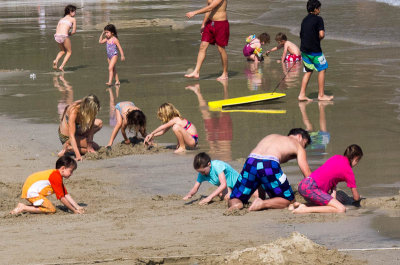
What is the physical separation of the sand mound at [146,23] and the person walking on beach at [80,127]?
623 inches

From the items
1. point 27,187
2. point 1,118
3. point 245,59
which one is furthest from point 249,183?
point 245,59

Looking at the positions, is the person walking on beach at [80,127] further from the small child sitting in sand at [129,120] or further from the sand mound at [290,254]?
the sand mound at [290,254]

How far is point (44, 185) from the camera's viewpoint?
7.27 m

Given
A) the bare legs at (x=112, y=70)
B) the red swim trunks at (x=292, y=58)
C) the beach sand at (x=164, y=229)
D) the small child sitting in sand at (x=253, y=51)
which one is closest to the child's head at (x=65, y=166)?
the beach sand at (x=164, y=229)

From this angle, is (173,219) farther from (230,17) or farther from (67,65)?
(230,17)

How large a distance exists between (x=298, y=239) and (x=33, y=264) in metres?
1.96

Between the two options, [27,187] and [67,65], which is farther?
[67,65]

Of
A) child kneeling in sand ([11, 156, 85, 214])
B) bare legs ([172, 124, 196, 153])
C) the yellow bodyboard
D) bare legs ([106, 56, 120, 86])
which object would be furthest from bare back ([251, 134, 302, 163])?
bare legs ([106, 56, 120, 86])

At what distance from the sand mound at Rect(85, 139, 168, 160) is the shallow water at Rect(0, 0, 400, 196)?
583 millimetres

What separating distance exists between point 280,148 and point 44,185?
2.35 m

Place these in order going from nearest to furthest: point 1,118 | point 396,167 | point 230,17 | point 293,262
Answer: point 293,262 → point 396,167 → point 1,118 → point 230,17

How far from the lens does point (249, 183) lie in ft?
23.5

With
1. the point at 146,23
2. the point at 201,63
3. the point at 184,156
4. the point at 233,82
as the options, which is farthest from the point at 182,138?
the point at 146,23

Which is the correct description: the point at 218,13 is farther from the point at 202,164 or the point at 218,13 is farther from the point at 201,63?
the point at 202,164
